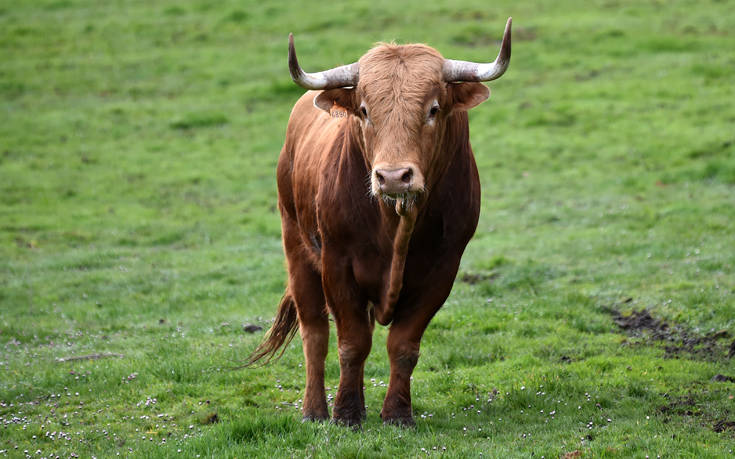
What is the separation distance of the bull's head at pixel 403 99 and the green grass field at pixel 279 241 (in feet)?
6.13

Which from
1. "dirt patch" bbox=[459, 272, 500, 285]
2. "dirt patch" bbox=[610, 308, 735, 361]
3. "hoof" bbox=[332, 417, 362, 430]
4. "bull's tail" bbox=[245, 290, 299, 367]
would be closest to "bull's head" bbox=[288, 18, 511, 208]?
"hoof" bbox=[332, 417, 362, 430]

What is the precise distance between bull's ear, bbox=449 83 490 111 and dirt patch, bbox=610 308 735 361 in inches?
138

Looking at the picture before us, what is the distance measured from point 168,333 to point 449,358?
3.51 meters

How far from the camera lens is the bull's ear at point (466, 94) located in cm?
667

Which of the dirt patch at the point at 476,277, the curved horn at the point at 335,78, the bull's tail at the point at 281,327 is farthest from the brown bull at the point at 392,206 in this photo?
the dirt patch at the point at 476,277

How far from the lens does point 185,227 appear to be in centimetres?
1744

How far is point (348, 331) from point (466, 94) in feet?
6.52

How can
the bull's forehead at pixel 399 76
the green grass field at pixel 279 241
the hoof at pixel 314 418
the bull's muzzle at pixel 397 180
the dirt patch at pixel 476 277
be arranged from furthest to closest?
the dirt patch at pixel 476 277 → the hoof at pixel 314 418 → the green grass field at pixel 279 241 → the bull's forehead at pixel 399 76 → the bull's muzzle at pixel 397 180

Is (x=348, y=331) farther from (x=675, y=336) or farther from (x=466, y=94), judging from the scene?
(x=675, y=336)

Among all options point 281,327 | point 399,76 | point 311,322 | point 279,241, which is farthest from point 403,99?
point 279,241

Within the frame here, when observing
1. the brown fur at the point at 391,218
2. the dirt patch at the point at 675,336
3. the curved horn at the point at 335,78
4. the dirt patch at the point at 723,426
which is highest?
the curved horn at the point at 335,78

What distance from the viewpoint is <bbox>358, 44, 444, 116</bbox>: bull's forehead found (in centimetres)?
626

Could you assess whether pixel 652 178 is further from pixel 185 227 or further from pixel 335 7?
pixel 335 7

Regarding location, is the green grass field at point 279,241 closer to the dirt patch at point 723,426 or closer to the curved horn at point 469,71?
the dirt patch at point 723,426
